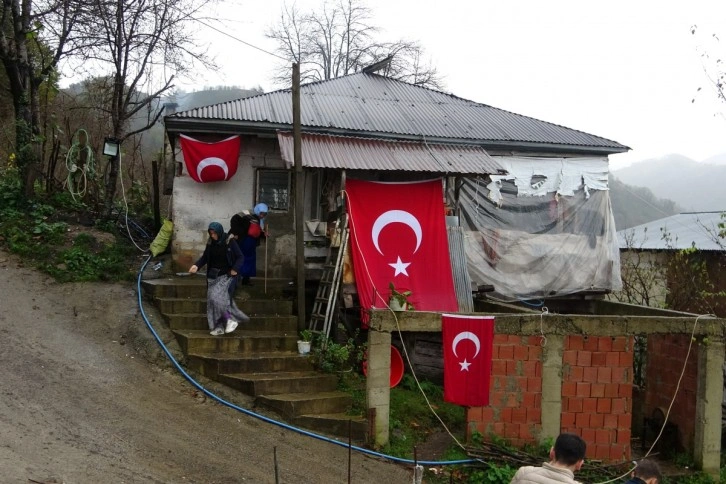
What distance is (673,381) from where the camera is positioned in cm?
979

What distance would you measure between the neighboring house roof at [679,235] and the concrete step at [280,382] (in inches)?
463

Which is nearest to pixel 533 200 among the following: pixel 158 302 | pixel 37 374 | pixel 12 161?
pixel 158 302

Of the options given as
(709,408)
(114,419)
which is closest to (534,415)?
(709,408)

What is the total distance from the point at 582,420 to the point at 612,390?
63 cm

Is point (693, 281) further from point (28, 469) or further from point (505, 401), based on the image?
point (28, 469)

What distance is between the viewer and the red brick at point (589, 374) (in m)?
8.66

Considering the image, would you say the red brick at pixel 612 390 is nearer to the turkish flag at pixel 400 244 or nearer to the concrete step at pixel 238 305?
the turkish flag at pixel 400 244

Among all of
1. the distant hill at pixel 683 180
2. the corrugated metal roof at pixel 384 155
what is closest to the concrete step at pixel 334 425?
the corrugated metal roof at pixel 384 155

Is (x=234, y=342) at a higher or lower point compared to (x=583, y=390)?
higher

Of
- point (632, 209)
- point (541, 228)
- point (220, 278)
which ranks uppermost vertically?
point (632, 209)

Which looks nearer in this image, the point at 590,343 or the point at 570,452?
the point at 570,452

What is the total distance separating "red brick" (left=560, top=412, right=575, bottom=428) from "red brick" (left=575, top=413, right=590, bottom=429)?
0.06 metres

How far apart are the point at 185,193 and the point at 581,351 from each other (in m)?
7.82

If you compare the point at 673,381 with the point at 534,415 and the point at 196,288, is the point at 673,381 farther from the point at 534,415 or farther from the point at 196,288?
the point at 196,288
